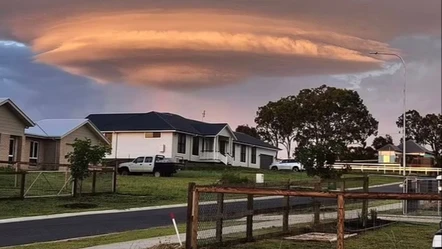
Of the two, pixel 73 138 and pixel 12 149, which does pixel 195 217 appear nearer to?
pixel 12 149

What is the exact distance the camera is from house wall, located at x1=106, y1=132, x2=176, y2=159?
5866 centimetres

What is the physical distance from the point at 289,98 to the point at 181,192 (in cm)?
5402

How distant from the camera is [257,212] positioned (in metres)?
14.4

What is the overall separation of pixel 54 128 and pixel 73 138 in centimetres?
188

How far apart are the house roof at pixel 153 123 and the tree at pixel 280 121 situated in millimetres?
18476

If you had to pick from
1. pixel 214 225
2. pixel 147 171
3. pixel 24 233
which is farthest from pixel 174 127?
pixel 214 225

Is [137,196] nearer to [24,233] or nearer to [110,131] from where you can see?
[24,233]

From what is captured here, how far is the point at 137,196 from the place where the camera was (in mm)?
29375

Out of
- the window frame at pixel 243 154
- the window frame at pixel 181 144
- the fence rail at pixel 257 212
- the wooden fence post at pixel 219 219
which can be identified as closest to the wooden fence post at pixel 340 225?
the fence rail at pixel 257 212

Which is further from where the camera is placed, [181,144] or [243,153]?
[243,153]

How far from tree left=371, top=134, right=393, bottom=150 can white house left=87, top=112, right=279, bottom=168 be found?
4124cm

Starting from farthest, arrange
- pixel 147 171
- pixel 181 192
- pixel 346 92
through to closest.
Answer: pixel 346 92 < pixel 147 171 < pixel 181 192

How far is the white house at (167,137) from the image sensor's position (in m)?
58.9

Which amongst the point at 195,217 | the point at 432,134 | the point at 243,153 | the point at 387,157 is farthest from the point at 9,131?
the point at 432,134
